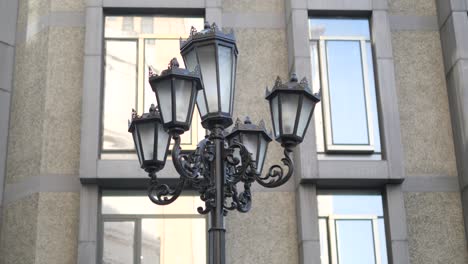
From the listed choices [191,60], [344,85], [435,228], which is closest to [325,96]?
[344,85]

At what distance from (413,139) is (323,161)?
170 centimetres

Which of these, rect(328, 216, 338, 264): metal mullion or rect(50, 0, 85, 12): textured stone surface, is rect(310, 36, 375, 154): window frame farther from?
rect(50, 0, 85, 12): textured stone surface

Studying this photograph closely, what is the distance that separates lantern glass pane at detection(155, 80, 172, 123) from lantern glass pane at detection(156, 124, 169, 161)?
65cm

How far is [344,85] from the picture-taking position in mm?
13891

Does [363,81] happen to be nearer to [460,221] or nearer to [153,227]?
[460,221]

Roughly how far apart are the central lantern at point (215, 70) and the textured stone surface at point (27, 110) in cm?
603

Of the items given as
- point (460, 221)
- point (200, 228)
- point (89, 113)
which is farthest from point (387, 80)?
point (89, 113)

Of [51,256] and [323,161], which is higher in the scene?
[323,161]

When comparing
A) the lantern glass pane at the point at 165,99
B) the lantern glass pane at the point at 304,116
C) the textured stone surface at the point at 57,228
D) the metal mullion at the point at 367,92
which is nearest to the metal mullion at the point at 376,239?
the metal mullion at the point at 367,92

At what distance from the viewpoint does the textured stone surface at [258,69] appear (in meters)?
13.8

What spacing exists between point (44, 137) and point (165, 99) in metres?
6.08

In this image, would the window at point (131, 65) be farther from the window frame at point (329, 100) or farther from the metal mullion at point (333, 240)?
the metal mullion at point (333, 240)

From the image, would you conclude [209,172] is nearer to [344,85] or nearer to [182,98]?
[182,98]

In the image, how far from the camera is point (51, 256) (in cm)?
1279
